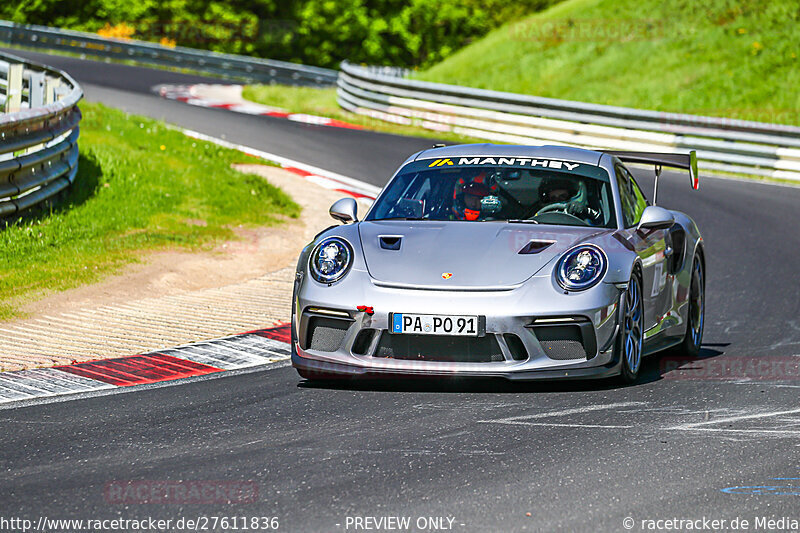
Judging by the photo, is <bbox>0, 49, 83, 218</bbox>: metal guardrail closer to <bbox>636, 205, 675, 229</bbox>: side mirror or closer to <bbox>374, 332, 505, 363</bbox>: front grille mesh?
<bbox>374, 332, 505, 363</bbox>: front grille mesh

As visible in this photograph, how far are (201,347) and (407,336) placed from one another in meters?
2.30

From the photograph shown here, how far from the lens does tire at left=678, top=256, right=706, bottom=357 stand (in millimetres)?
8273

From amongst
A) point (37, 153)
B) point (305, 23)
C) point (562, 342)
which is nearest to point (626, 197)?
point (562, 342)

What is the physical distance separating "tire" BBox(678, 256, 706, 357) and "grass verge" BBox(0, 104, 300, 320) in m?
4.82

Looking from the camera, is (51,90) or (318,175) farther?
(318,175)

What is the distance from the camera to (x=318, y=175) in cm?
1847

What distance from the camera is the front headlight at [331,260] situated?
6.95m

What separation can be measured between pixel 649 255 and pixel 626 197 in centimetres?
62

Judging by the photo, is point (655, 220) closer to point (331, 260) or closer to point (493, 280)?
point (493, 280)

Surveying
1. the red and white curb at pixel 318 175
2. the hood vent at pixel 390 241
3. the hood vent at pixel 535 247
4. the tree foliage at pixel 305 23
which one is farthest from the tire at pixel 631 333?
the tree foliage at pixel 305 23

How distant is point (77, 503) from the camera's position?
15.4 ft

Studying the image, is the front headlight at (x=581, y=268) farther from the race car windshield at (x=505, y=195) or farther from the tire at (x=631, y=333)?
the race car windshield at (x=505, y=195)

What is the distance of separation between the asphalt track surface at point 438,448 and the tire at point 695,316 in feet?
0.44

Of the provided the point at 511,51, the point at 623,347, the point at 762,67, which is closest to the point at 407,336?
the point at 623,347
